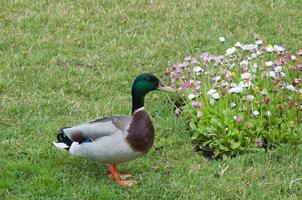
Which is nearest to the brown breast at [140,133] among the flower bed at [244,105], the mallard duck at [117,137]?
the mallard duck at [117,137]

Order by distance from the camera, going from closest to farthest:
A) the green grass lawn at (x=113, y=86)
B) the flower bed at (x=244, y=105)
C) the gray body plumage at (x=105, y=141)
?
the gray body plumage at (x=105, y=141) < the green grass lawn at (x=113, y=86) < the flower bed at (x=244, y=105)

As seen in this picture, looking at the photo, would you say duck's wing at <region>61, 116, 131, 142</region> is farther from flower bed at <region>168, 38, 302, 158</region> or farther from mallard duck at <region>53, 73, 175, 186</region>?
flower bed at <region>168, 38, 302, 158</region>

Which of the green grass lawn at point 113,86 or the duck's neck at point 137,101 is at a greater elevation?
the duck's neck at point 137,101

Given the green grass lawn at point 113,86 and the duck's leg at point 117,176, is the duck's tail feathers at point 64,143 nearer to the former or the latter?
the green grass lawn at point 113,86

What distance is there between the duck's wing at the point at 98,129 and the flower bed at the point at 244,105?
83 cm

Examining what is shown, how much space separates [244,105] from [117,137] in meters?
1.25

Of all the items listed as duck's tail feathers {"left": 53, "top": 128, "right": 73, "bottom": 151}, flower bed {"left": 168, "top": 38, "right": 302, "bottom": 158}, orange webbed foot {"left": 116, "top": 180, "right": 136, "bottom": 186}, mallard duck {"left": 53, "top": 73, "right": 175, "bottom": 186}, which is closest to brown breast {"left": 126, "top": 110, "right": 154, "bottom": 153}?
mallard duck {"left": 53, "top": 73, "right": 175, "bottom": 186}

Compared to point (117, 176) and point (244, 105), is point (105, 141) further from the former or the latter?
point (244, 105)

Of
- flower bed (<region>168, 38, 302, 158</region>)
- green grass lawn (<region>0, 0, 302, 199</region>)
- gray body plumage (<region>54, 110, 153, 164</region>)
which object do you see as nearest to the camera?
gray body plumage (<region>54, 110, 153, 164</region>)

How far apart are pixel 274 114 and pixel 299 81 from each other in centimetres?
34

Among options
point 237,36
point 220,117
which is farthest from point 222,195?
point 237,36

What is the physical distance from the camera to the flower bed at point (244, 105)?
17.6 feet

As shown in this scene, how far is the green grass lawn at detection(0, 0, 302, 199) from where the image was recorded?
16.1 feet

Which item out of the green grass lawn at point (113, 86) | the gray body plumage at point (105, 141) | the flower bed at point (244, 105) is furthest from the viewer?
the flower bed at point (244, 105)
